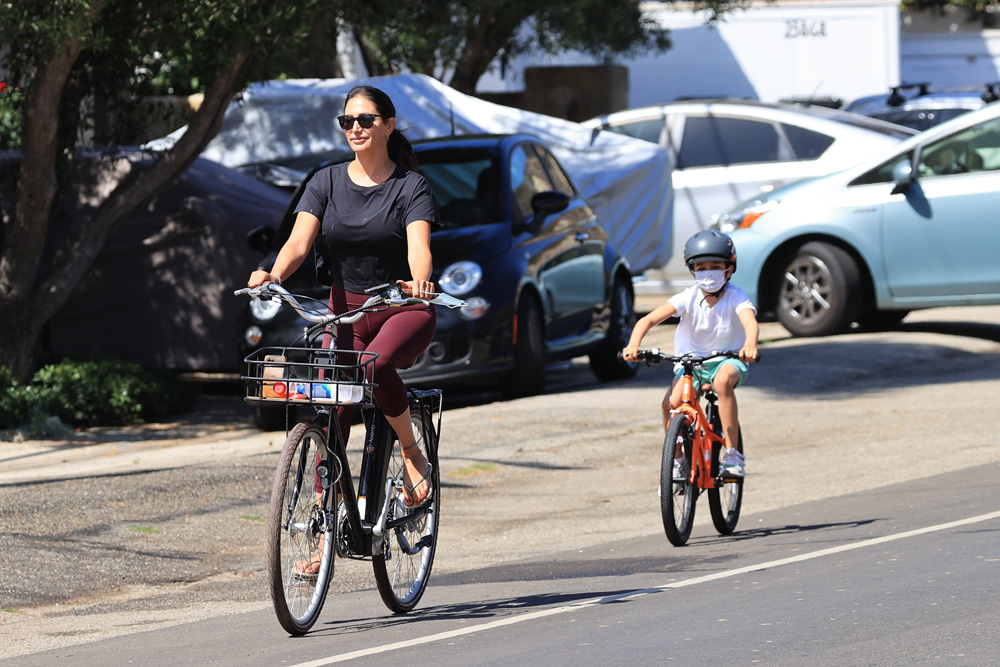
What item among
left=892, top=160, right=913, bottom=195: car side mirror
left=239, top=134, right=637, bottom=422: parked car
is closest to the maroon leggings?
left=239, top=134, right=637, bottom=422: parked car

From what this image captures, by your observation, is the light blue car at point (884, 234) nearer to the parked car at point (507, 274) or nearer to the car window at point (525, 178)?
the parked car at point (507, 274)

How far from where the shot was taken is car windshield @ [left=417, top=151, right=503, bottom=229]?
12320mm

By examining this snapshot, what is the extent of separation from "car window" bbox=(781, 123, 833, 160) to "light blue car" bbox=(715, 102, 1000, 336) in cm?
220

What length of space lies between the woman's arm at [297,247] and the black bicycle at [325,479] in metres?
0.14

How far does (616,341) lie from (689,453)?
5761mm

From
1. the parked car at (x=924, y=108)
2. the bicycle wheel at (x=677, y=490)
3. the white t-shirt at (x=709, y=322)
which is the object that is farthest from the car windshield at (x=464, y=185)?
the parked car at (x=924, y=108)

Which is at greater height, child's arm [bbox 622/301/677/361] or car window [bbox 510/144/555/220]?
car window [bbox 510/144/555/220]

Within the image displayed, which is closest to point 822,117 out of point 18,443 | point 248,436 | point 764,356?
point 764,356

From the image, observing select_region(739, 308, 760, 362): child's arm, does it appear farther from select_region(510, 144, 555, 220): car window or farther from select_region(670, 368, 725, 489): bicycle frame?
select_region(510, 144, 555, 220): car window

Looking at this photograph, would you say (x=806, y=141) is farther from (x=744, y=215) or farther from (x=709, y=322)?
(x=709, y=322)

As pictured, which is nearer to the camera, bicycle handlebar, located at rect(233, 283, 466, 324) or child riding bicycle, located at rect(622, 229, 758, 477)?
bicycle handlebar, located at rect(233, 283, 466, 324)

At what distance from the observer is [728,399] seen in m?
8.11

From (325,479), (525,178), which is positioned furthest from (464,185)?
(325,479)

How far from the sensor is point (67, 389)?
40.9 feet
